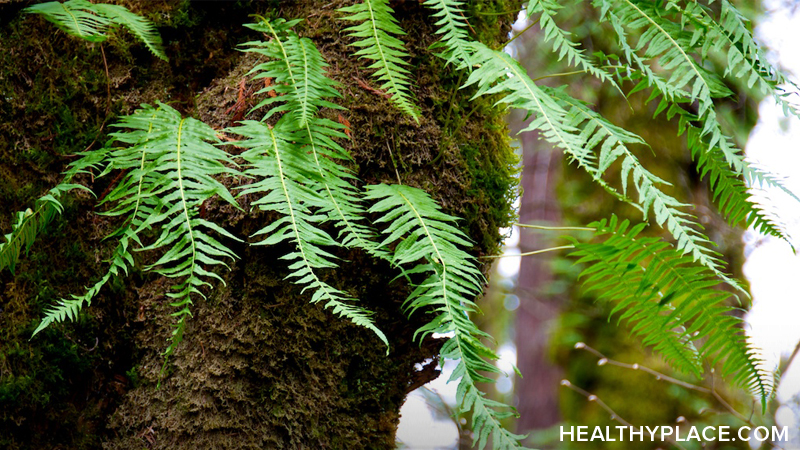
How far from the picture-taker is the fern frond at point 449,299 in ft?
3.03

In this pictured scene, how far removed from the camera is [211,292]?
3.91 ft

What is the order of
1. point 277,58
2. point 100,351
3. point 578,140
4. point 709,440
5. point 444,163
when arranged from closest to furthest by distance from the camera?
point 578,140, point 277,58, point 100,351, point 444,163, point 709,440

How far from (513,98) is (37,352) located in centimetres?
110

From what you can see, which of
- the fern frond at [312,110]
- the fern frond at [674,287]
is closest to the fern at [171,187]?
the fern frond at [312,110]

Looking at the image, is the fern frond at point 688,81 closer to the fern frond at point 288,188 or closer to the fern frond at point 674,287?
the fern frond at point 674,287

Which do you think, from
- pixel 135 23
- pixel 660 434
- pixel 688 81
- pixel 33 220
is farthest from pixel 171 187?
pixel 660 434

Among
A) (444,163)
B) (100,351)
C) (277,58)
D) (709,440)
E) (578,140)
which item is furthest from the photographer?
(709,440)

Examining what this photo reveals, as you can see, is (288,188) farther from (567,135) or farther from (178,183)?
(567,135)

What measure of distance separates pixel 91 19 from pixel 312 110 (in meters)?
0.55

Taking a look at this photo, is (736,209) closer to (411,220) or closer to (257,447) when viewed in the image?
(411,220)

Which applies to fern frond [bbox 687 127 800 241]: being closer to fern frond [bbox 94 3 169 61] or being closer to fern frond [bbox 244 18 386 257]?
fern frond [bbox 244 18 386 257]

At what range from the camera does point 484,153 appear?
1.46 meters

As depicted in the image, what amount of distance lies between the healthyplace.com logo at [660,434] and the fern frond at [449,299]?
5.97 ft

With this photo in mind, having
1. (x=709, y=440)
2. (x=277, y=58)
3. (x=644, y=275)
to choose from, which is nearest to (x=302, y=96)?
(x=277, y=58)
